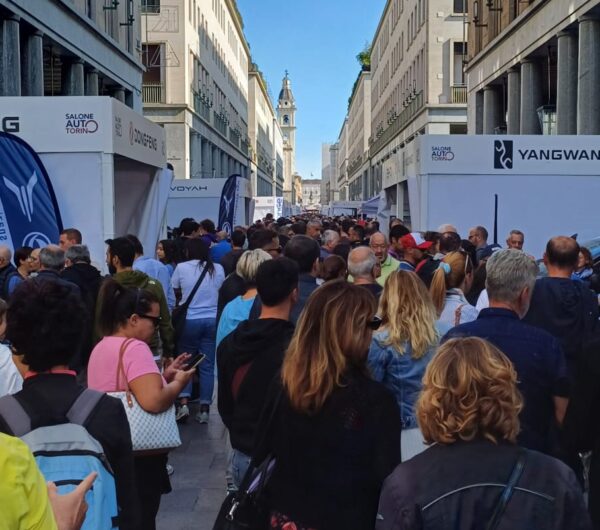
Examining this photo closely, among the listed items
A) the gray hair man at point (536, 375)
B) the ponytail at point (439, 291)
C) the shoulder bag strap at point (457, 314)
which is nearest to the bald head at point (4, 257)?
the ponytail at point (439, 291)

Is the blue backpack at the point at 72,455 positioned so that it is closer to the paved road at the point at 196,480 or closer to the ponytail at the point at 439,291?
the paved road at the point at 196,480

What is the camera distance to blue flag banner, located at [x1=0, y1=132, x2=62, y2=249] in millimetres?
9734

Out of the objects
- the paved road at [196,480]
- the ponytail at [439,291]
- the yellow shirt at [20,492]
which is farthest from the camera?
the paved road at [196,480]

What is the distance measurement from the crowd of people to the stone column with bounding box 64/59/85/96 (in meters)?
22.1

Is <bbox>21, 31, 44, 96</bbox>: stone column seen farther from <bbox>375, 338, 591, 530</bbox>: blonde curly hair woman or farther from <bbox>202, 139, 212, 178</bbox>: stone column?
<bbox>202, 139, 212, 178</bbox>: stone column

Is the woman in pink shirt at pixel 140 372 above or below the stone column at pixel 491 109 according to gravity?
below

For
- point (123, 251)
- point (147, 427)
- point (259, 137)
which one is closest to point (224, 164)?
point (259, 137)

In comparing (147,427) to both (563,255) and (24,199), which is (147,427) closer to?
(563,255)

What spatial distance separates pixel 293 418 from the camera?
3102 mm

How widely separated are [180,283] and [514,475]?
6.58 m

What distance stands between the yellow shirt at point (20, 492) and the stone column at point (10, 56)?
19.2 meters

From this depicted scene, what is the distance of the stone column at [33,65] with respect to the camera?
21.5m

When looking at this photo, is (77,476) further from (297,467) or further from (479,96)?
(479,96)

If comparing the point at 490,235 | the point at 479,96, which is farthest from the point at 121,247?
the point at 479,96
